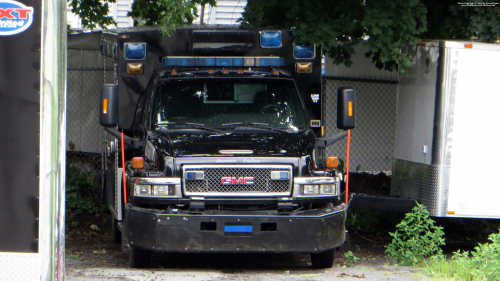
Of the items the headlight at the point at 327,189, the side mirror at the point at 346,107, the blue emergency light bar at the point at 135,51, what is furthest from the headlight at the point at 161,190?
the blue emergency light bar at the point at 135,51

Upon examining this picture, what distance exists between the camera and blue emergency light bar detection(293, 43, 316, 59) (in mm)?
8141

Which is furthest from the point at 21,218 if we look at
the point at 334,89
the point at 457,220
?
the point at 334,89

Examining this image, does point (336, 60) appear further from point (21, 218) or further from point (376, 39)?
point (21, 218)

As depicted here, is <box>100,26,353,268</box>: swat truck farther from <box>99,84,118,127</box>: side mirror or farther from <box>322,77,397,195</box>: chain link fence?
<box>322,77,397,195</box>: chain link fence

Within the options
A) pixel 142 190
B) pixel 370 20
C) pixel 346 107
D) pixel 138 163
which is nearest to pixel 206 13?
pixel 370 20

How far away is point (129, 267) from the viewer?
692 cm

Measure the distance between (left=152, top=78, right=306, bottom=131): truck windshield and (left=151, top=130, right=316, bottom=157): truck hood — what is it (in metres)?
0.35

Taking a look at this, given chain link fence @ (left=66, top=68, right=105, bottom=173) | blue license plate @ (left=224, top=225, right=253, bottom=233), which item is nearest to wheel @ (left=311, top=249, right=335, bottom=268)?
blue license plate @ (left=224, top=225, right=253, bottom=233)

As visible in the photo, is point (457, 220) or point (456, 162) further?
point (457, 220)

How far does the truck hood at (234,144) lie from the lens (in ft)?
21.2

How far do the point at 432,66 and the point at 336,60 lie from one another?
5.32 ft

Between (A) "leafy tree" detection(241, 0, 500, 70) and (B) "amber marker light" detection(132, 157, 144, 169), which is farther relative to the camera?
(A) "leafy tree" detection(241, 0, 500, 70)

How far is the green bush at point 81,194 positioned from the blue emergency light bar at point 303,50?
4.30 m

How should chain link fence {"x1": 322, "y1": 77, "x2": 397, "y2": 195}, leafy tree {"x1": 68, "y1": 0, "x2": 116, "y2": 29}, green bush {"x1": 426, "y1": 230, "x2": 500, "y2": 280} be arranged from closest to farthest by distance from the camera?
green bush {"x1": 426, "y1": 230, "x2": 500, "y2": 280} → leafy tree {"x1": 68, "y1": 0, "x2": 116, "y2": 29} → chain link fence {"x1": 322, "y1": 77, "x2": 397, "y2": 195}
